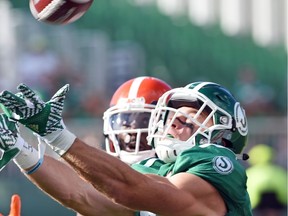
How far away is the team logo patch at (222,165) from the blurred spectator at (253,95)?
9.03 metres

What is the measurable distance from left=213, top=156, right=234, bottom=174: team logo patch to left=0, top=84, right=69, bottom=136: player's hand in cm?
70

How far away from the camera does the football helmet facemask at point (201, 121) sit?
498 cm

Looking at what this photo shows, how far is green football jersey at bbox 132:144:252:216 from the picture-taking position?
4.71m

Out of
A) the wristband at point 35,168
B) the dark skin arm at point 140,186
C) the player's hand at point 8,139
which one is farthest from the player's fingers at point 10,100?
the wristband at point 35,168

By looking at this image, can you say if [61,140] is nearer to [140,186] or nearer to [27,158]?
[140,186]

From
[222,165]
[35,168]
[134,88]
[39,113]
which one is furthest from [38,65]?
[39,113]

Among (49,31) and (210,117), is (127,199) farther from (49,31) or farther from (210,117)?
(49,31)

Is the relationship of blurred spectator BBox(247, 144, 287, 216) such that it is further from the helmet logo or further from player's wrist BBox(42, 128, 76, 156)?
player's wrist BBox(42, 128, 76, 156)

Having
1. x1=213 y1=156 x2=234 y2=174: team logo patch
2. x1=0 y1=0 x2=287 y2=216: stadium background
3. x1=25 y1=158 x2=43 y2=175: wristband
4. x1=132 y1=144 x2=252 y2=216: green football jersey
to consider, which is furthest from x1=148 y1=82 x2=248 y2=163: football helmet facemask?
x1=0 y1=0 x2=287 y2=216: stadium background

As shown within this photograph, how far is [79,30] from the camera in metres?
14.2

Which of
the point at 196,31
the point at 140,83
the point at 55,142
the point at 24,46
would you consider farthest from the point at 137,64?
the point at 55,142

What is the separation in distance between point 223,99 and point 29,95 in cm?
112

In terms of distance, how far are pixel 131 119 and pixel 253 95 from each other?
27.8 ft

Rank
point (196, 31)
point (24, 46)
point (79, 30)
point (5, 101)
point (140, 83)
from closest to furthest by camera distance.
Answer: point (5, 101) < point (140, 83) < point (24, 46) < point (79, 30) < point (196, 31)
